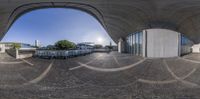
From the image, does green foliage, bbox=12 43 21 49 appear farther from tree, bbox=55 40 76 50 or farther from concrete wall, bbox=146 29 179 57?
concrete wall, bbox=146 29 179 57

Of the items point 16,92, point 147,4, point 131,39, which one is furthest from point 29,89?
point 147,4

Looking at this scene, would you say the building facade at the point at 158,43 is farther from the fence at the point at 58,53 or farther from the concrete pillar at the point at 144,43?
the fence at the point at 58,53

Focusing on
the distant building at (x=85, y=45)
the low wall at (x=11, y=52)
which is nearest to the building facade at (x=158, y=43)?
the distant building at (x=85, y=45)

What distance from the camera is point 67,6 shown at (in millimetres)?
1724

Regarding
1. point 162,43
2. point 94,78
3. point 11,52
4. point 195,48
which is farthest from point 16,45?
point 195,48

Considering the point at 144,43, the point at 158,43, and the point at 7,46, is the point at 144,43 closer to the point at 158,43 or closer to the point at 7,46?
the point at 158,43

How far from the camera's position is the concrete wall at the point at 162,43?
172cm

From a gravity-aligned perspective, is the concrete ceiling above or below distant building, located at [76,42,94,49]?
above

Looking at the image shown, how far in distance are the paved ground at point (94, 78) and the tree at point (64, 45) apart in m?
0.18

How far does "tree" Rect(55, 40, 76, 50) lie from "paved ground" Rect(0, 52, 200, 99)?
180 millimetres

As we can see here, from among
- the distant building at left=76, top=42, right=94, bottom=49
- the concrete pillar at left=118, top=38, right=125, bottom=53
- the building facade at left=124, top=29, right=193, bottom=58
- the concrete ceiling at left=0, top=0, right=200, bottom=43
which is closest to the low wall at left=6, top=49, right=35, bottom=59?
the concrete ceiling at left=0, top=0, right=200, bottom=43

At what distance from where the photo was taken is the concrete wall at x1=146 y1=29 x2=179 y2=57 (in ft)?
5.66

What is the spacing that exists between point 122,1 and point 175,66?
2.86 feet

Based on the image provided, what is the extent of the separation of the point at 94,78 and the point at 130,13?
26.7 inches
